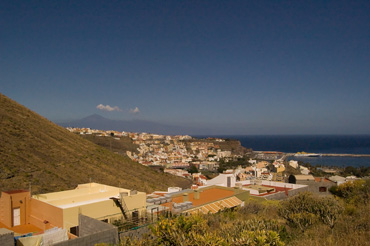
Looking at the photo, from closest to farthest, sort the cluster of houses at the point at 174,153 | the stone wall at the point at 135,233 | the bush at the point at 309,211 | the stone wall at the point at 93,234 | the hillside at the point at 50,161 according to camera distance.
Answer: the stone wall at the point at 93,234 → the bush at the point at 309,211 → the stone wall at the point at 135,233 → the hillside at the point at 50,161 → the cluster of houses at the point at 174,153

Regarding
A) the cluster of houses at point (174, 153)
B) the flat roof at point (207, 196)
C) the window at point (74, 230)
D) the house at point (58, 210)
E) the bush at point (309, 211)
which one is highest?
the bush at point (309, 211)

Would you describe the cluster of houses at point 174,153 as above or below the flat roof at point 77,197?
below

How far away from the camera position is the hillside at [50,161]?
1920 cm

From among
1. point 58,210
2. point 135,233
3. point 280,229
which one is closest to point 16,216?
point 58,210

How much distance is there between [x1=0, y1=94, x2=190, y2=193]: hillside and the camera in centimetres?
1920

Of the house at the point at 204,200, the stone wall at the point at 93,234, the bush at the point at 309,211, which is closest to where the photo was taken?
the stone wall at the point at 93,234

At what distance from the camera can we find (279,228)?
5953 mm

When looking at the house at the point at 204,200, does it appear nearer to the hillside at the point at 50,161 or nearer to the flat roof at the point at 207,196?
the flat roof at the point at 207,196

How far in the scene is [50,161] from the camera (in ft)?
76.4

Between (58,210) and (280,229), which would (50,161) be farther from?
(280,229)

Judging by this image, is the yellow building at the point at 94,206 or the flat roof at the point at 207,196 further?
the flat roof at the point at 207,196

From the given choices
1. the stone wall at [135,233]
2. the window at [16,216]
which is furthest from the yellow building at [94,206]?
the stone wall at [135,233]

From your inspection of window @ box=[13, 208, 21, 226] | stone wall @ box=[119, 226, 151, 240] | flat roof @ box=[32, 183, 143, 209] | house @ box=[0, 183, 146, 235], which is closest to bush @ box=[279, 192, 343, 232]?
stone wall @ box=[119, 226, 151, 240]

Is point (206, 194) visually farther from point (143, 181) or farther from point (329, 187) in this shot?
point (143, 181)
